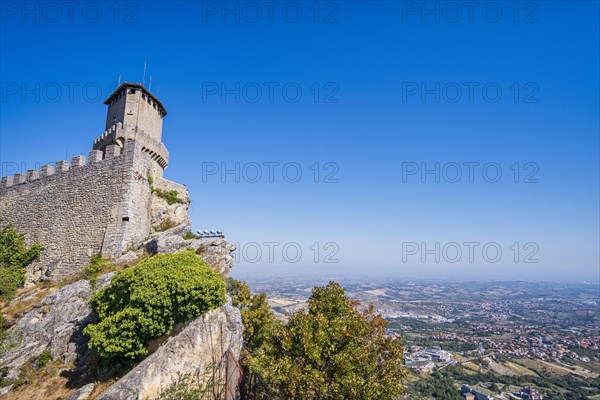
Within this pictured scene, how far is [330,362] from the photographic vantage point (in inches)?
396

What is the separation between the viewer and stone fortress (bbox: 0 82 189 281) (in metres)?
18.1

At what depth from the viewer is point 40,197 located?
21156mm

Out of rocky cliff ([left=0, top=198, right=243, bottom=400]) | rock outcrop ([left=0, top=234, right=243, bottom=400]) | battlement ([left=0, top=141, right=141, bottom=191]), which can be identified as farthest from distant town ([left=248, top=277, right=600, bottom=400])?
battlement ([left=0, top=141, right=141, bottom=191])

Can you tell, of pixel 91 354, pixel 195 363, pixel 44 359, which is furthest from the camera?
pixel 44 359

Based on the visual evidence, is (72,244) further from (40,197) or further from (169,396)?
(169,396)

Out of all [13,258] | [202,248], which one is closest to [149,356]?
[202,248]

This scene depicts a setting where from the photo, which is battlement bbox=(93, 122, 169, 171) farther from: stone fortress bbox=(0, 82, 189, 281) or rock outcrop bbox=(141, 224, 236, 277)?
rock outcrop bbox=(141, 224, 236, 277)

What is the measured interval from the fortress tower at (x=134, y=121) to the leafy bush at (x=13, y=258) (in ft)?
26.2

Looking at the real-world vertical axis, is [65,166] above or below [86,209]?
above

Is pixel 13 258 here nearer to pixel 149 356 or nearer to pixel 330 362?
pixel 149 356

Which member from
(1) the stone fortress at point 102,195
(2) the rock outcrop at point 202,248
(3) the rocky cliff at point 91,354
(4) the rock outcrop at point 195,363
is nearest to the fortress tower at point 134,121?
(1) the stone fortress at point 102,195

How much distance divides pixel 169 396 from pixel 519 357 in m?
69.6

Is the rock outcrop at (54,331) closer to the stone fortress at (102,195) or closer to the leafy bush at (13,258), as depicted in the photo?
the stone fortress at (102,195)

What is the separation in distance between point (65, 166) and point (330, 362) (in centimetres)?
2158
